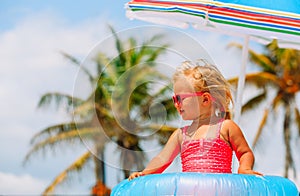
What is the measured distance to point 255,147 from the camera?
23.5 meters

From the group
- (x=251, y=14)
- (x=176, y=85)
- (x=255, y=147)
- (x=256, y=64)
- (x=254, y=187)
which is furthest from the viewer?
(x=256, y=64)

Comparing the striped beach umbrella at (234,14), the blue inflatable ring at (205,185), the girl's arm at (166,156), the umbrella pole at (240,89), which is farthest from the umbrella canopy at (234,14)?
the blue inflatable ring at (205,185)

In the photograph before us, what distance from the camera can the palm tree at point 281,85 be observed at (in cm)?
2427

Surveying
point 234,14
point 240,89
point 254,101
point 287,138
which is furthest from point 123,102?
point 254,101

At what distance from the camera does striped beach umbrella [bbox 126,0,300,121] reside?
600 cm

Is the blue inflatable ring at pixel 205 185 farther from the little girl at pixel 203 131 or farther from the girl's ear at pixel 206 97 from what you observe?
the girl's ear at pixel 206 97

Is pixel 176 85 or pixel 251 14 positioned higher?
pixel 251 14

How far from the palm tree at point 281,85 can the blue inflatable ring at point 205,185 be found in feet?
66.4

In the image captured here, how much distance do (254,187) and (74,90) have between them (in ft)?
3.46

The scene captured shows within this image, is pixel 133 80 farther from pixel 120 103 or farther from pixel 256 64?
pixel 256 64

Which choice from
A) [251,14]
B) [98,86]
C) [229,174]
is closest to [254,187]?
[229,174]

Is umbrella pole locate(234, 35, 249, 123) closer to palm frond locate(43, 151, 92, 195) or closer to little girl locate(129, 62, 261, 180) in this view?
little girl locate(129, 62, 261, 180)

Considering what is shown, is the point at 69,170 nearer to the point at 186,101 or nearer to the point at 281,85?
the point at 281,85

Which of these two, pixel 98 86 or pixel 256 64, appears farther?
pixel 256 64
